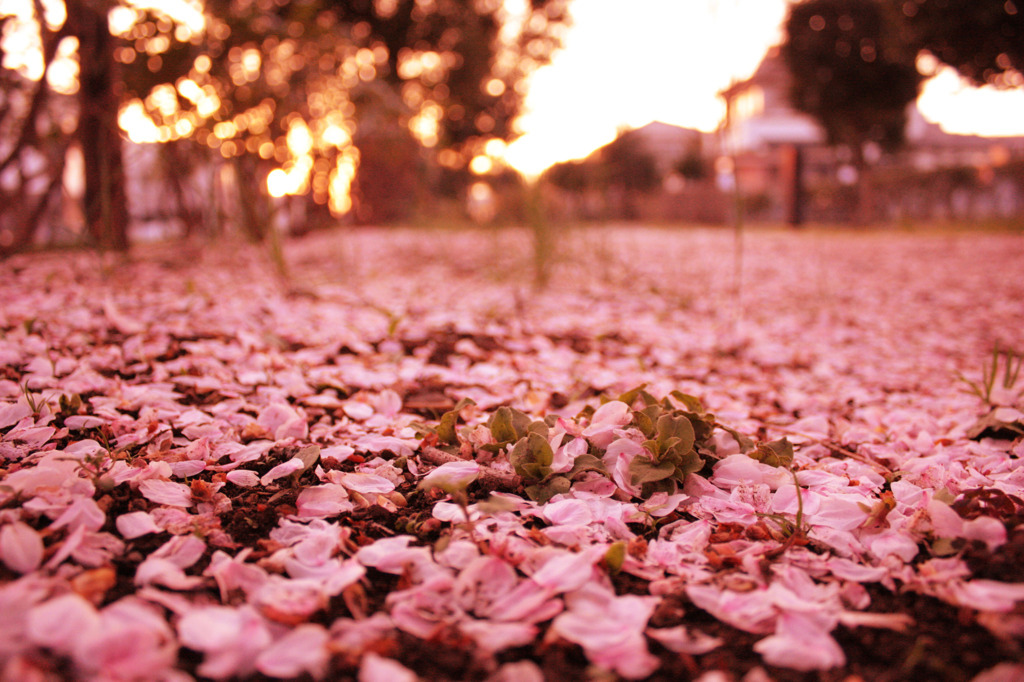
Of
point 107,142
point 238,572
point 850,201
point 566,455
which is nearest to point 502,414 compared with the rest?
point 566,455

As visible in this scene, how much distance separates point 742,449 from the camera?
106 centimetres

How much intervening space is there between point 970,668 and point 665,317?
2095 millimetres

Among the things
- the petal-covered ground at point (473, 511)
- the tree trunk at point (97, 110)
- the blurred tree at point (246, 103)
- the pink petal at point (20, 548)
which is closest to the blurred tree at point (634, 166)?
the blurred tree at point (246, 103)

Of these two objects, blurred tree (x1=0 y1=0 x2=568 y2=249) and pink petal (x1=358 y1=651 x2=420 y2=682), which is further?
blurred tree (x1=0 y1=0 x2=568 y2=249)

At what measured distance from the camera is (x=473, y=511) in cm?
85

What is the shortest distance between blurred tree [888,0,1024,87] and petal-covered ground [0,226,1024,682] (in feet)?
18.2

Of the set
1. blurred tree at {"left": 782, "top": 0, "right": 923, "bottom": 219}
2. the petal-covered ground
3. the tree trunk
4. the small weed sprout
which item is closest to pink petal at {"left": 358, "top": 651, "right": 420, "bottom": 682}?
the petal-covered ground

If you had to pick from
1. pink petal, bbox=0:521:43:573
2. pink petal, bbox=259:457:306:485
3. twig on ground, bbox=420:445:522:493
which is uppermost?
pink petal, bbox=0:521:43:573

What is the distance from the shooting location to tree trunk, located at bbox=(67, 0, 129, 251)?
8.19ft

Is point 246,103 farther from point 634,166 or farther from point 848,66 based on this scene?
point 634,166

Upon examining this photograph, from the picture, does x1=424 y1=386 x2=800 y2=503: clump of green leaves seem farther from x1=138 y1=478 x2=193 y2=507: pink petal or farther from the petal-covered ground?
x1=138 y1=478 x2=193 y2=507: pink petal

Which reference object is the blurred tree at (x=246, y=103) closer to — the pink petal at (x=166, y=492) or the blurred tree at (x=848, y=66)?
the pink petal at (x=166, y=492)

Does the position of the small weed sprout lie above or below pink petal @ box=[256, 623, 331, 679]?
above

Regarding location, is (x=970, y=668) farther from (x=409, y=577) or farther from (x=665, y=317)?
(x=665, y=317)
